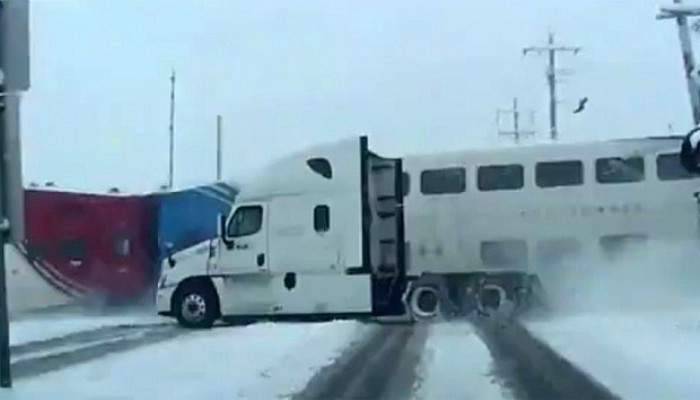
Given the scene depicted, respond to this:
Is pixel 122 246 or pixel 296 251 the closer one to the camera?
pixel 296 251

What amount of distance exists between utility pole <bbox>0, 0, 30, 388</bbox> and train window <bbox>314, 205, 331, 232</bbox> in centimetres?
1533

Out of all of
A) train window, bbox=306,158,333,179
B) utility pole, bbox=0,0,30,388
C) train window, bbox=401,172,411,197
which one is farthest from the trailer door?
utility pole, bbox=0,0,30,388

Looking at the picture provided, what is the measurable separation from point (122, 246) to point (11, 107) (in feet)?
91.7

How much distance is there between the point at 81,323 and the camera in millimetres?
33156

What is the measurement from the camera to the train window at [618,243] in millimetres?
32719

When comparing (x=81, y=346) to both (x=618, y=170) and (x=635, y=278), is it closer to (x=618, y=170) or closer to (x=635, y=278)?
(x=618, y=170)

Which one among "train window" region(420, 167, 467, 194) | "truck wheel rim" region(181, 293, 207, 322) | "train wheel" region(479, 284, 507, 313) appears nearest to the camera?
"truck wheel rim" region(181, 293, 207, 322)

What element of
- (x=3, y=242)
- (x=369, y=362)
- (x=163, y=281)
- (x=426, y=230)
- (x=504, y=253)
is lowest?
(x=369, y=362)

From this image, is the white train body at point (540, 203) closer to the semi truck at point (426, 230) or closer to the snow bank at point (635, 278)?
the semi truck at point (426, 230)

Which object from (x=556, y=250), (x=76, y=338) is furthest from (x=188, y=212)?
(x=76, y=338)

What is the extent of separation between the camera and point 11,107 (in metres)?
14.1

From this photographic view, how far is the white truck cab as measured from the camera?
95.8 feet

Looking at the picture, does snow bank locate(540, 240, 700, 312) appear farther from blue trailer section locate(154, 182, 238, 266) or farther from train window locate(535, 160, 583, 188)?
blue trailer section locate(154, 182, 238, 266)

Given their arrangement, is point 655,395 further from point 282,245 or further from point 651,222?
point 651,222
